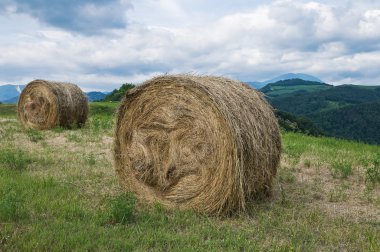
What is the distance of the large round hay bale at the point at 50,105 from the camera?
18.5 meters

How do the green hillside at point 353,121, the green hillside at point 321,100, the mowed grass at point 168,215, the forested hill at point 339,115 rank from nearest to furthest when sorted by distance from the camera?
1. the mowed grass at point 168,215
2. the forested hill at point 339,115
3. the green hillside at point 353,121
4. the green hillside at point 321,100

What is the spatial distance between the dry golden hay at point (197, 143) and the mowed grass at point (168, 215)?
1.28 ft

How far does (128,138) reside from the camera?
8.48m

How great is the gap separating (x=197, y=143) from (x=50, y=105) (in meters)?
12.7

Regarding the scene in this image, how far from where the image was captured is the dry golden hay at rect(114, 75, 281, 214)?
6.81m

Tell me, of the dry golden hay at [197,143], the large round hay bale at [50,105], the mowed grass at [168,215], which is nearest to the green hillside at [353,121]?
the large round hay bale at [50,105]

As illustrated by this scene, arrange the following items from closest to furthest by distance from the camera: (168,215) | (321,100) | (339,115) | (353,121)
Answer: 1. (168,215)
2. (353,121)
3. (339,115)
4. (321,100)

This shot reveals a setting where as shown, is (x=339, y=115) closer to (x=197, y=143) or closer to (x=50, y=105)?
(x=50, y=105)

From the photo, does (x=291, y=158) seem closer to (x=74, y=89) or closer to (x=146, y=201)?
(x=146, y=201)

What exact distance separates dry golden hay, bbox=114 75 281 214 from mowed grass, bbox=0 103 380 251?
0.39m

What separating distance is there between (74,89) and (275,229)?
15.4 m

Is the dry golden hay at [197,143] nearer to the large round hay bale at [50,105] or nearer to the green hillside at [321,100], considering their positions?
the large round hay bale at [50,105]

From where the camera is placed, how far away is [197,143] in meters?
7.42

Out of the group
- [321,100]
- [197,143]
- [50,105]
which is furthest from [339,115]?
[197,143]
